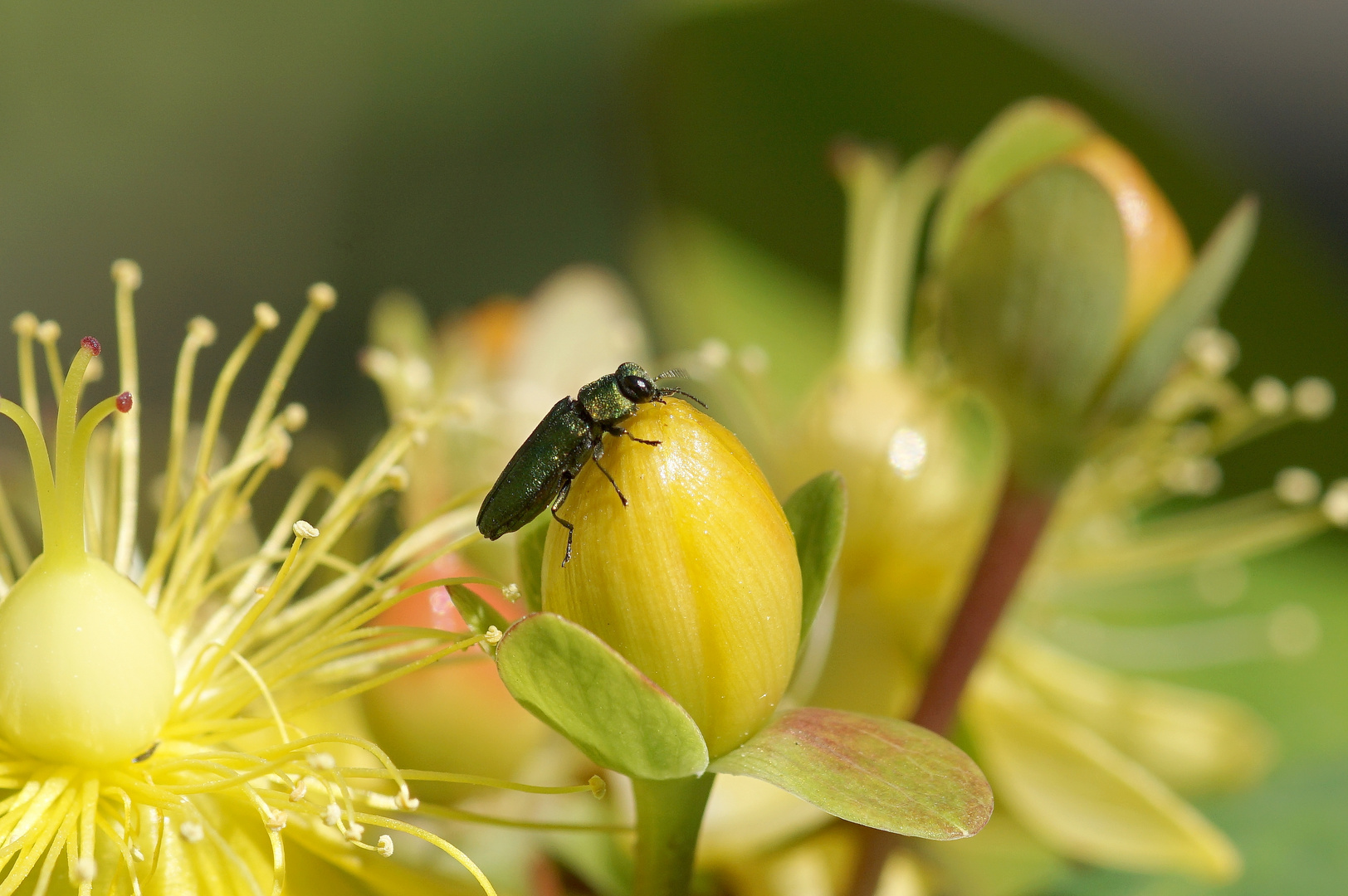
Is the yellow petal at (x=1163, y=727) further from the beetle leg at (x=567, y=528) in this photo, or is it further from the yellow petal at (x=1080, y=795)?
the beetle leg at (x=567, y=528)

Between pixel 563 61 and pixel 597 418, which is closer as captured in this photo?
pixel 597 418

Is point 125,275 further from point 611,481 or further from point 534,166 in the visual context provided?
point 534,166

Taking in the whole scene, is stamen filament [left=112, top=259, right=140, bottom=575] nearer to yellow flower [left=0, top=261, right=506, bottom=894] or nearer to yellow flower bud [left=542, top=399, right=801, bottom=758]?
yellow flower [left=0, top=261, right=506, bottom=894]

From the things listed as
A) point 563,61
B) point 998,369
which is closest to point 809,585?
point 998,369

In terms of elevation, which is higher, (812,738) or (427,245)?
(427,245)

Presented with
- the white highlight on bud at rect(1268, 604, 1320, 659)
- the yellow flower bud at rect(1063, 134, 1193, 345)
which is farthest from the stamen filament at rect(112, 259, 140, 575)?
the white highlight on bud at rect(1268, 604, 1320, 659)

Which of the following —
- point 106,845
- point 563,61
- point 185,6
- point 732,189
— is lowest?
point 106,845

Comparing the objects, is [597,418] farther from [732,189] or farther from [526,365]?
[732,189]
